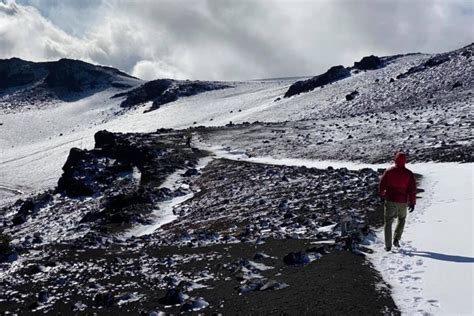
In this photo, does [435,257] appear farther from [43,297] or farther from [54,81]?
[54,81]

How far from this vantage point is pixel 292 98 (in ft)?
282

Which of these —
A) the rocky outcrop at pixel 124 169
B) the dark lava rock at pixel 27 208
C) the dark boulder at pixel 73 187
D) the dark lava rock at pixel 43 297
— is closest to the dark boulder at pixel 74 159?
the rocky outcrop at pixel 124 169

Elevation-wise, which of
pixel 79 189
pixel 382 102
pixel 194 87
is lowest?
pixel 79 189

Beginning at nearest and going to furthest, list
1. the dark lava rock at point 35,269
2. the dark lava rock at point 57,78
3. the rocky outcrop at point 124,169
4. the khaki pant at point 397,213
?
the khaki pant at point 397,213 < the dark lava rock at point 35,269 < the rocky outcrop at point 124,169 < the dark lava rock at point 57,78

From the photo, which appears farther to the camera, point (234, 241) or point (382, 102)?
point (382, 102)

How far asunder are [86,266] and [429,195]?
12229 mm

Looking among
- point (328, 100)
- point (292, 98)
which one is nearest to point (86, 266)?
point (328, 100)

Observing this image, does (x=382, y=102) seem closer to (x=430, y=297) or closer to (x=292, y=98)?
(x=292, y=98)

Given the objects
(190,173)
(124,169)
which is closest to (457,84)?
(190,173)

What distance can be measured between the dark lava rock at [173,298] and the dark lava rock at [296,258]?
9.44 ft

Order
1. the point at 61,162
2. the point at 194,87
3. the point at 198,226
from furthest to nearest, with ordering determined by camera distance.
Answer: the point at 194,87 → the point at 61,162 → the point at 198,226

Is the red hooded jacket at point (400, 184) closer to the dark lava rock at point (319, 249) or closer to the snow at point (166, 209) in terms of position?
the dark lava rock at point (319, 249)

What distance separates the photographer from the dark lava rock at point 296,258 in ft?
39.8

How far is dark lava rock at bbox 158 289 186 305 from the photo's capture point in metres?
10.6
